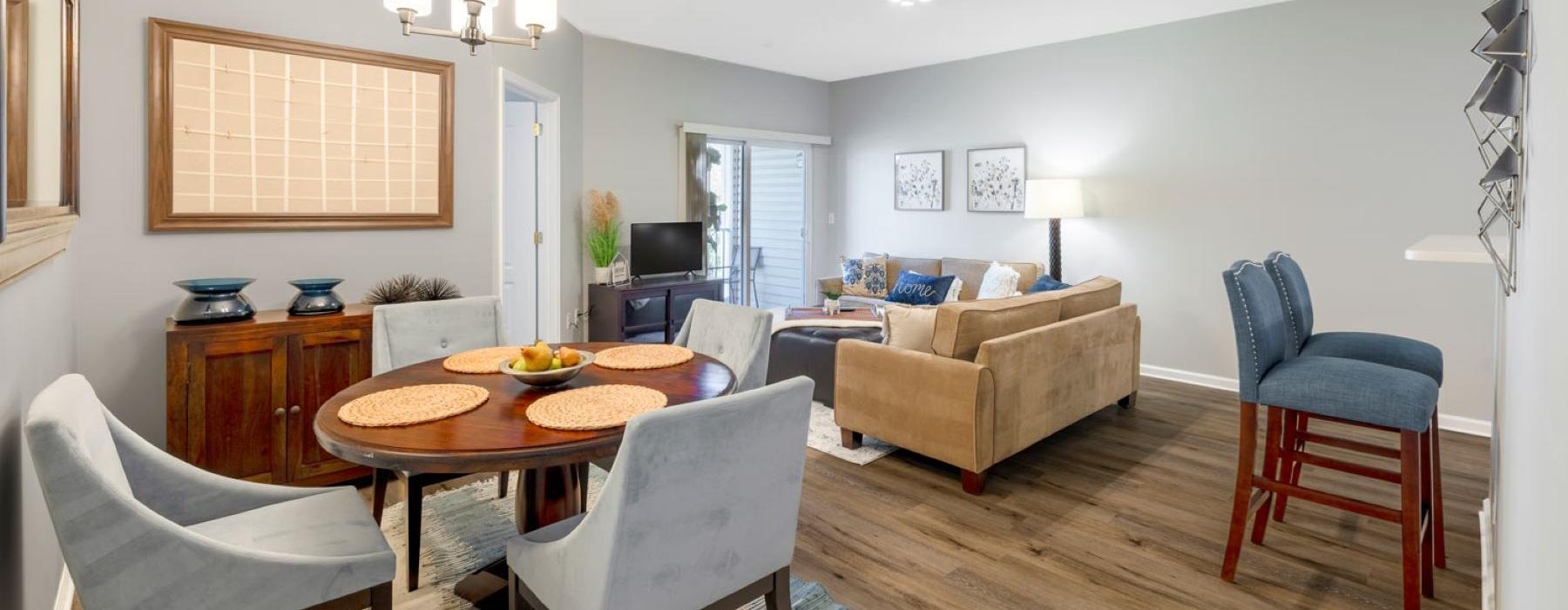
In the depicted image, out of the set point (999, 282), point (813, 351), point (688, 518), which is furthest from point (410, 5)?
point (999, 282)

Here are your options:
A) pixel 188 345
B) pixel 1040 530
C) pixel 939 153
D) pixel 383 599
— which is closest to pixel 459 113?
pixel 188 345

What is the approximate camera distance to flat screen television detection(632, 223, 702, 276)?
5.93 meters

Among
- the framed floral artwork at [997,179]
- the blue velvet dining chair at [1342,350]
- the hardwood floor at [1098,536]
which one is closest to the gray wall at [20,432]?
the hardwood floor at [1098,536]

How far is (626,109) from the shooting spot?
5.94m

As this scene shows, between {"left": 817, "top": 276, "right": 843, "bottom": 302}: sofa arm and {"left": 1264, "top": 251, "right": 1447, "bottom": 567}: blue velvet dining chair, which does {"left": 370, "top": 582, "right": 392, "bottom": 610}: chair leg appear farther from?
{"left": 817, "top": 276, "right": 843, "bottom": 302}: sofa arm

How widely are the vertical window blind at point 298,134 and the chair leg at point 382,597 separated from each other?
7.27 ft

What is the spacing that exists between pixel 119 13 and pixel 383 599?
2.56 m

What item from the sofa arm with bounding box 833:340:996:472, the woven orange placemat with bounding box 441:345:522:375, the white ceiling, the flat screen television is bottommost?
the sofa arm with bounding box 833:340:996:472

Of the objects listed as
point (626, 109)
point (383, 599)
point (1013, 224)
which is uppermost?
point (626, 109)

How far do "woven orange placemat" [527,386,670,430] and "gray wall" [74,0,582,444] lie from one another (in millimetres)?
2006

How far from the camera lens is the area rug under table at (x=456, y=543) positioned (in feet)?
7.31

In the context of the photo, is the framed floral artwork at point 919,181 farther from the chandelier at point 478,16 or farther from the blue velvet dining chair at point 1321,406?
the chandelier at point 478,16

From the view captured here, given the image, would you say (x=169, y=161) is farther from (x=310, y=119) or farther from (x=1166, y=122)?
(x=1166, y=122)

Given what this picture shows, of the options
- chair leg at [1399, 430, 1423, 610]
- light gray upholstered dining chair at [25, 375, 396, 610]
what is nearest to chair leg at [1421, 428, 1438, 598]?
chair leg at [1399, 430, 1423, 610]
